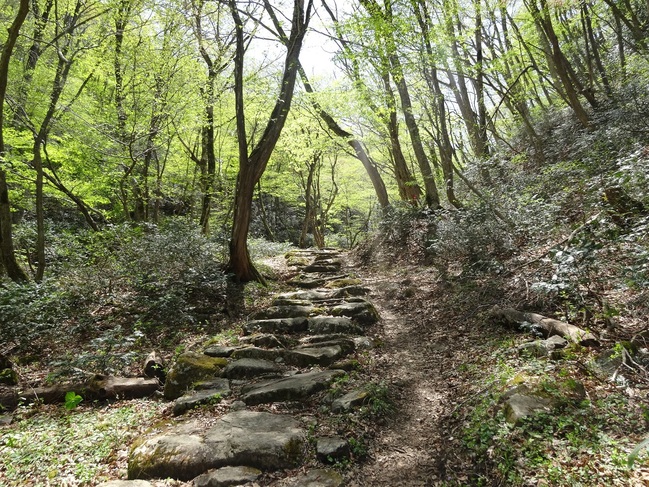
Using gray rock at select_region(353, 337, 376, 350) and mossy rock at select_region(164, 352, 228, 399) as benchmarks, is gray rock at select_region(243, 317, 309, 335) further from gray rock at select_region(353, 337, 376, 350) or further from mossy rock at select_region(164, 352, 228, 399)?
mossy rock at select_region(164, 352, 228, 399)

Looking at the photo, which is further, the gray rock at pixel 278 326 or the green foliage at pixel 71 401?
the gray rock at pixel 278 326

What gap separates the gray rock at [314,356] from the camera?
5.14m

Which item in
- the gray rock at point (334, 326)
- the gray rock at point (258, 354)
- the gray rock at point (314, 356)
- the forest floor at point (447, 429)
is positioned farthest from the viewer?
the gray rock at point (334, 326)

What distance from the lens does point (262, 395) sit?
424 centimetres

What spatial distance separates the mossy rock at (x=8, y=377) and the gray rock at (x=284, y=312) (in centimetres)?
363

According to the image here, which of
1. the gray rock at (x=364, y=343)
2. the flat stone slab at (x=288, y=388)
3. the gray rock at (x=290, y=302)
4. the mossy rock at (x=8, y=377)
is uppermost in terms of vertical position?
the mossy rock at (x=8, y=377)

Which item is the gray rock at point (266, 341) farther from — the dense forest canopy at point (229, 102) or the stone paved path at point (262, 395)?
the dense forest canopy at point (229, 102)

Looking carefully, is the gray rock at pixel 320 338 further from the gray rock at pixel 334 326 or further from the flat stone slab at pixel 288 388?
Answer: the flat stone slab at pixel 288 388

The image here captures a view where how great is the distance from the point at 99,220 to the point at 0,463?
16.0 m

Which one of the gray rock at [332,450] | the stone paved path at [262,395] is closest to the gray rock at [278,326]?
the stone paved path at [262,395]

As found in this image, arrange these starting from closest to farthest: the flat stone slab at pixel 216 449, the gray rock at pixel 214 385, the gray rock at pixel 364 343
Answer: the flat stone slab at pixel 216 449 < the gray rock at pixel 214 385 < the gray rock at pixel 364 343

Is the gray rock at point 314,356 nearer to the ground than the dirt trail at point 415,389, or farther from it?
farther from it

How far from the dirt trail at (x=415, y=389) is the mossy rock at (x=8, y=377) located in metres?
4.63

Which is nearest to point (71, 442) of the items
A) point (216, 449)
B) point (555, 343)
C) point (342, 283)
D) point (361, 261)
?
point (216, 449)
